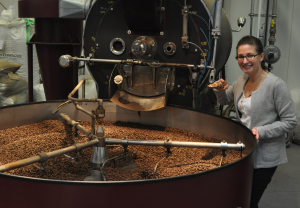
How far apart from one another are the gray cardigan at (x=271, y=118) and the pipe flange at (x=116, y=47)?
0.74m

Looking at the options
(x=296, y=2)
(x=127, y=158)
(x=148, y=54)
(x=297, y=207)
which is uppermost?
(x=296, y=2)

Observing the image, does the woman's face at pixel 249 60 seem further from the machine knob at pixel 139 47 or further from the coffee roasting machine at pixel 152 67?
the machine knob at pixel 139 47

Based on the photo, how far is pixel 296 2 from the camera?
3.35 m

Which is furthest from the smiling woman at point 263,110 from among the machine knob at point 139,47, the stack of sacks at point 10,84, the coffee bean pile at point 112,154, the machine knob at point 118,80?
the stack of sacks at point 10,84

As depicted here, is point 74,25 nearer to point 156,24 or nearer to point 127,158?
point 156,24

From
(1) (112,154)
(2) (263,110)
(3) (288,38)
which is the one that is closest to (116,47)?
(1) (112,154)

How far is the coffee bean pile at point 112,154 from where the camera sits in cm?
127

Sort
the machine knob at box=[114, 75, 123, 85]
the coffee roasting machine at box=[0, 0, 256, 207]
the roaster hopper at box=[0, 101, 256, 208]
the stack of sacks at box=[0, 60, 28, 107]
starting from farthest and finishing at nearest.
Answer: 1. the stack of sacks at box=[0, 60, 28, 107]
2. the machine knob at box=[114, 75, 123, 85]
3. the coffee roasting machine at box=[0, 0, 256, 207]
4. the roaster hopper at box=[0, 101, 256, 208]

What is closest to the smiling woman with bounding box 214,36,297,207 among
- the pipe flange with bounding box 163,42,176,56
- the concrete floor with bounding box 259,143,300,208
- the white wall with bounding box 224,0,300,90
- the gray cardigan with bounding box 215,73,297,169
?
the gray cardigan with bounding box 215,73,297,169

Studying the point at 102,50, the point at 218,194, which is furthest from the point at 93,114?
the point at 218,194

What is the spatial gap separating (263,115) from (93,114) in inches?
29.4

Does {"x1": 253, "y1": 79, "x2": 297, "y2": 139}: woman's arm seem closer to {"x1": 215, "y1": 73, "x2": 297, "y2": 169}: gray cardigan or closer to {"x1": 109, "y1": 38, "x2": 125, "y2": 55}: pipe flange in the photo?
{"x1": 215, "y1": 73, "x2": 297, "y2": 169}: gray cardigan

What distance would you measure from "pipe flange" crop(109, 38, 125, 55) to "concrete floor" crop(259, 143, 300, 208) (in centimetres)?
133

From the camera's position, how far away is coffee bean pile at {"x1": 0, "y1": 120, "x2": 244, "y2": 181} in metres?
1.27
